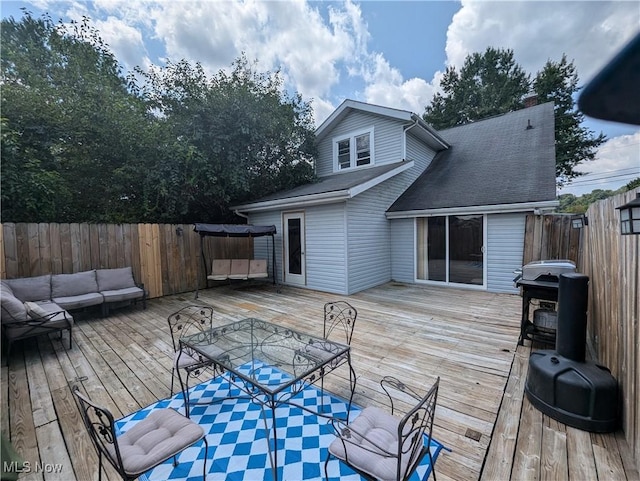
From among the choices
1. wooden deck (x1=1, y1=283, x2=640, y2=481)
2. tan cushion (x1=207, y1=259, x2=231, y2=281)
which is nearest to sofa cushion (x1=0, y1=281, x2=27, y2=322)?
wooden deck (x1=1, y1=283, x2=640, y2=481)

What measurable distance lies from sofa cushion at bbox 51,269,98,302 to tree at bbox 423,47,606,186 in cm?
1883

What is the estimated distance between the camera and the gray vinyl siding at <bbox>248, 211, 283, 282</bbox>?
8.35m

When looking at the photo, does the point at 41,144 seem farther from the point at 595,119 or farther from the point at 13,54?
the point at 595,119

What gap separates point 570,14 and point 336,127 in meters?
8.38

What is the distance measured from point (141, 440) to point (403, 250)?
24.4ft

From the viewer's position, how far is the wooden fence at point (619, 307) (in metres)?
1.99

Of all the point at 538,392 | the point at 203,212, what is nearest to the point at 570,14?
the point at 538,392

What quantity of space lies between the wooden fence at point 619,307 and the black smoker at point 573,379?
12cm

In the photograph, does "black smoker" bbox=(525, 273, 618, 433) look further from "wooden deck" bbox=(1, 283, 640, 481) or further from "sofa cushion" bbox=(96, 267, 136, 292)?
"sofa cushion" bbox=(96, 267, 136, 292)

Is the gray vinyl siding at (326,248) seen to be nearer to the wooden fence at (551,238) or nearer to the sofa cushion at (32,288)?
the wooden fence at (551,238)

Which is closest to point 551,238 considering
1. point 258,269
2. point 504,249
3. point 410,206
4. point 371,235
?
point 504,249

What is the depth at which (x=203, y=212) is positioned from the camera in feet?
31.5

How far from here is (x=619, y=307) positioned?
92.9 inches

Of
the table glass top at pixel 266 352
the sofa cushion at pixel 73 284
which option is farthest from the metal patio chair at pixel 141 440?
the sofa cushion at pixel 73 284
